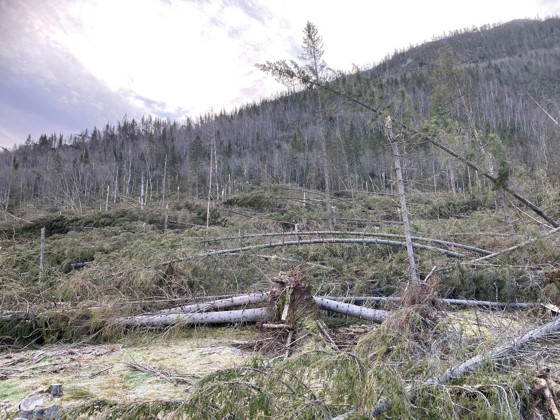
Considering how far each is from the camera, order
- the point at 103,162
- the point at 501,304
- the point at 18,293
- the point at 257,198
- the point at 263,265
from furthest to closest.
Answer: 1. the point at 103,162
2. the point at 257,198
3. the point at 263,265
4. the point at 18,293
5. the point at 501,304

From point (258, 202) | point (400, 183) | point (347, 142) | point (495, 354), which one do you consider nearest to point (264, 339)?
point (495, 354)

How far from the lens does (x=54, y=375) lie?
3.86 m

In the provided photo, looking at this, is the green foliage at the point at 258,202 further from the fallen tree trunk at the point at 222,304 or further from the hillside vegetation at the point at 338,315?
the fallen tree trunk at the point at 222,304

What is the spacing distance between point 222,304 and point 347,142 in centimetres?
3555

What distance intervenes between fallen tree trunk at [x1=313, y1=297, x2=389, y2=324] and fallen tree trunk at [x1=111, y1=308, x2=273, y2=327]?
0.94 meters

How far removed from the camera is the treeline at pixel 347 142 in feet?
21.9

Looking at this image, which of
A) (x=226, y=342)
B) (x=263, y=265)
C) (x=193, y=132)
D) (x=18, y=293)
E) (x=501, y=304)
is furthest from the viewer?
(x=193, y=132)

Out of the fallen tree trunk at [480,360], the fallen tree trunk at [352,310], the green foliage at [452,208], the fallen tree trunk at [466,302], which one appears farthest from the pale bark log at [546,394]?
the green foliage at [452,208]

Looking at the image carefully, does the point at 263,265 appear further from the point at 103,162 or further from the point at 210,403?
the point at 103,162

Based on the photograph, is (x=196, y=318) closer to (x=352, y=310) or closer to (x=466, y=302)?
(x=352, y=310)

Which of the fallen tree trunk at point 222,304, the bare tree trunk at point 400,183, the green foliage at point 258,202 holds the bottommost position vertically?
the fallen tree trunk at point 222,304

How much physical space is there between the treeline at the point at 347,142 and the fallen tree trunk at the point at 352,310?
89.7 inches

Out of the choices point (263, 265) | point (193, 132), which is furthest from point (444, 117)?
point (193, 132)

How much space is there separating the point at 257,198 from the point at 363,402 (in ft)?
88.0
